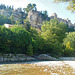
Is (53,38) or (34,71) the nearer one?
(34,71)

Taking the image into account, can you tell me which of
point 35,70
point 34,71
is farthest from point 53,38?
point 34,71

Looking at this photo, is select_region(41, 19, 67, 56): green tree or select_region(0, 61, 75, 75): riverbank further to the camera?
select_region(41, 19, 67, 56): green tree

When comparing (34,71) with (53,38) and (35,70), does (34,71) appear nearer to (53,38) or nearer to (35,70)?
(35,70)

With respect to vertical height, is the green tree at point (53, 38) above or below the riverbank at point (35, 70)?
above

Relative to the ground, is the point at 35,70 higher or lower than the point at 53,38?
lower

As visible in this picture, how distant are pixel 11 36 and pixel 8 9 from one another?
11300cm

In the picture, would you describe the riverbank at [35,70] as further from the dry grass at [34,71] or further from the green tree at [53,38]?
the green tree at [53,38]

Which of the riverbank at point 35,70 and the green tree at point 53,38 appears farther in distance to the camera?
the green tree at point 53,38

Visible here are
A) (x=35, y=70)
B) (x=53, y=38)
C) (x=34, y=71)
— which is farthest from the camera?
(x=53, y=38)

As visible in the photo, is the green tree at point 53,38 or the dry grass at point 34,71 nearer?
the dry grass at point 34,71

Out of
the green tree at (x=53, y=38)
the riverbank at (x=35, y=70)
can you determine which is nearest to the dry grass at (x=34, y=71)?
the riverbank at (x=35, y=70)

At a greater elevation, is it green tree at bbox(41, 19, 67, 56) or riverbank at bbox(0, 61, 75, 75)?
green tree at bbox(41, 19, 67, 56)

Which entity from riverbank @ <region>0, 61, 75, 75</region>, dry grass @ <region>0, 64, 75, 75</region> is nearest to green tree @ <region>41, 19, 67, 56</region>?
riverbank @ <region>0, 61, 75, 75</region>

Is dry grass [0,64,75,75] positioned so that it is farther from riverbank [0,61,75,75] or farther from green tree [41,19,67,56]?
green tree [41,19,67,56]
